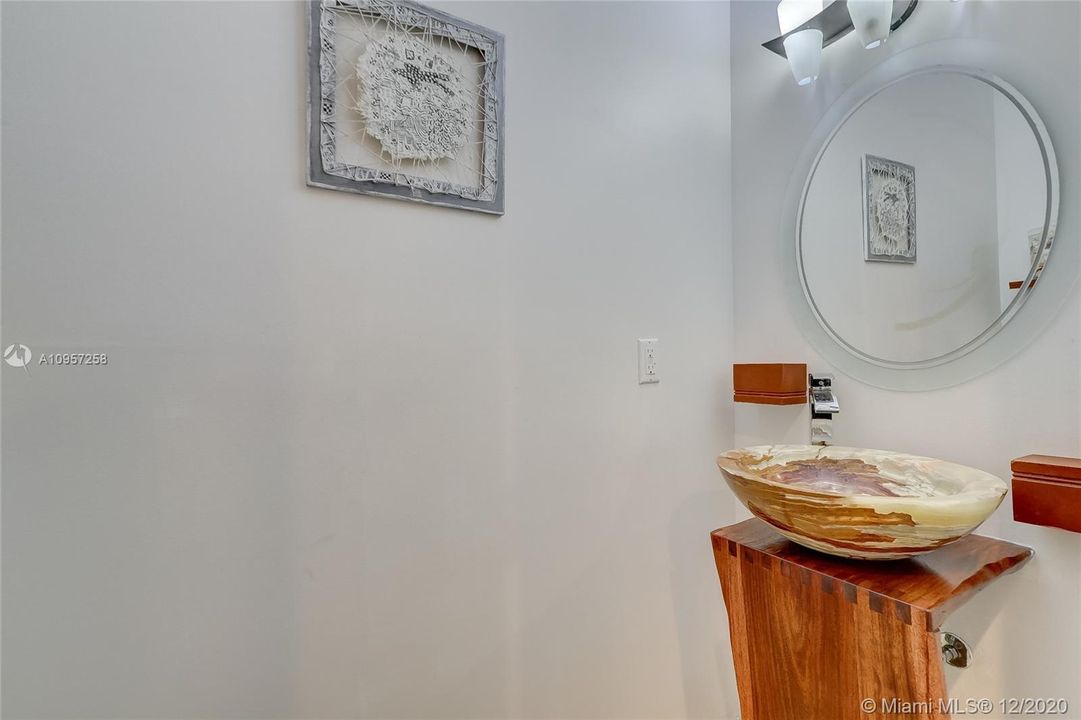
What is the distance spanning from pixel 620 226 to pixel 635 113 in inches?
12.9

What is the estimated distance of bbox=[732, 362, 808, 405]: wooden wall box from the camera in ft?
3.95

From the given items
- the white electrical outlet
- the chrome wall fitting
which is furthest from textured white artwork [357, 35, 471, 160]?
the chrome wall fitting

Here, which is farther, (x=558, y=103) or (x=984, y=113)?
(x=558, y=103)

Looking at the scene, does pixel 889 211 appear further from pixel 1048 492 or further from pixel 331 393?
pixel 331 393

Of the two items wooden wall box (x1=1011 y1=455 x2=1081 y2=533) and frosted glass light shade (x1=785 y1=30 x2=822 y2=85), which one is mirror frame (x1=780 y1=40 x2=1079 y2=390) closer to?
frosted glass light shade (x1=785 y1=30 x2=822 y2=85)

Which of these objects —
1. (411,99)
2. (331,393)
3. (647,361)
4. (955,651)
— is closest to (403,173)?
(411,99)

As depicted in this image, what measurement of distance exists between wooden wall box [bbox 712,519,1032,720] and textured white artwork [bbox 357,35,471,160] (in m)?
1.05

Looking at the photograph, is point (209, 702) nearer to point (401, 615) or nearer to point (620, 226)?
point (401, 615)

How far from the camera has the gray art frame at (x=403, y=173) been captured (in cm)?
88

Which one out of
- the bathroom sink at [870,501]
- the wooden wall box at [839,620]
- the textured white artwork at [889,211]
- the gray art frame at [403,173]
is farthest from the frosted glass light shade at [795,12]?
the wooden wall box at [839,620]

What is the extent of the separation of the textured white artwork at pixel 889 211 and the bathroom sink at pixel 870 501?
0.49 m

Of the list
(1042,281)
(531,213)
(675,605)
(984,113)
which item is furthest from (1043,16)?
(675,605)

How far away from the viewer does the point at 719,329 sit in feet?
4.75

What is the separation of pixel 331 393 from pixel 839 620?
0.99m
